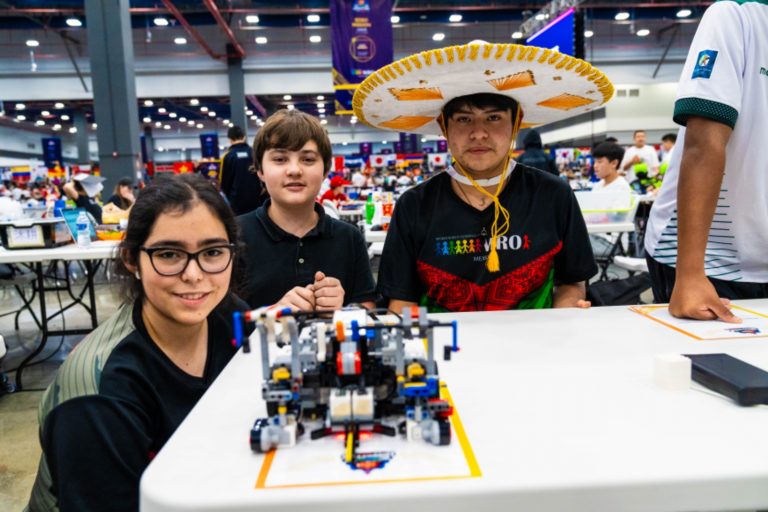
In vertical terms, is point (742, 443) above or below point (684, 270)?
below

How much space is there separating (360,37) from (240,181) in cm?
250

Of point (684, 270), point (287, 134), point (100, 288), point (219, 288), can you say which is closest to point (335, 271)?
point (287, 134)

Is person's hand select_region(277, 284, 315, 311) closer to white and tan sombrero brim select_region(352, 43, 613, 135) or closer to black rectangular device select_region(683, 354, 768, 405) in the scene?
white and tan sombrero brim select_region(352, 43, 613, 135)

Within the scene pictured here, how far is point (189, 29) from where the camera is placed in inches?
527

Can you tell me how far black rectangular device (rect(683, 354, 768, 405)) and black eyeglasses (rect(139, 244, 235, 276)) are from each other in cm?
92

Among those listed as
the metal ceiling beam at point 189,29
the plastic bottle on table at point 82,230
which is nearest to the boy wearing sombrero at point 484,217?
the plastic bottle on table at point 82,230

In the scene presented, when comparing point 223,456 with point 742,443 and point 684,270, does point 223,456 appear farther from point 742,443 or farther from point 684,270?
point 684,270

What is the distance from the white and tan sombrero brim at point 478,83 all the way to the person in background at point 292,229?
0.26m

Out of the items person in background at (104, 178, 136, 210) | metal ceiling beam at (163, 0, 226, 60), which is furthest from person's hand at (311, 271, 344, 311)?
metal ceiling beam at (163, 0, 226, 60)

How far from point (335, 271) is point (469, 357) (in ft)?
3.00

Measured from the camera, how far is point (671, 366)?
86cm

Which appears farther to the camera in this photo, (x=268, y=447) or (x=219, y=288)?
(x=219, y=288)

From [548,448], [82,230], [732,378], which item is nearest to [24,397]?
[82,230]

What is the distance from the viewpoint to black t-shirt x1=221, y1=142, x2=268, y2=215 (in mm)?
5516
